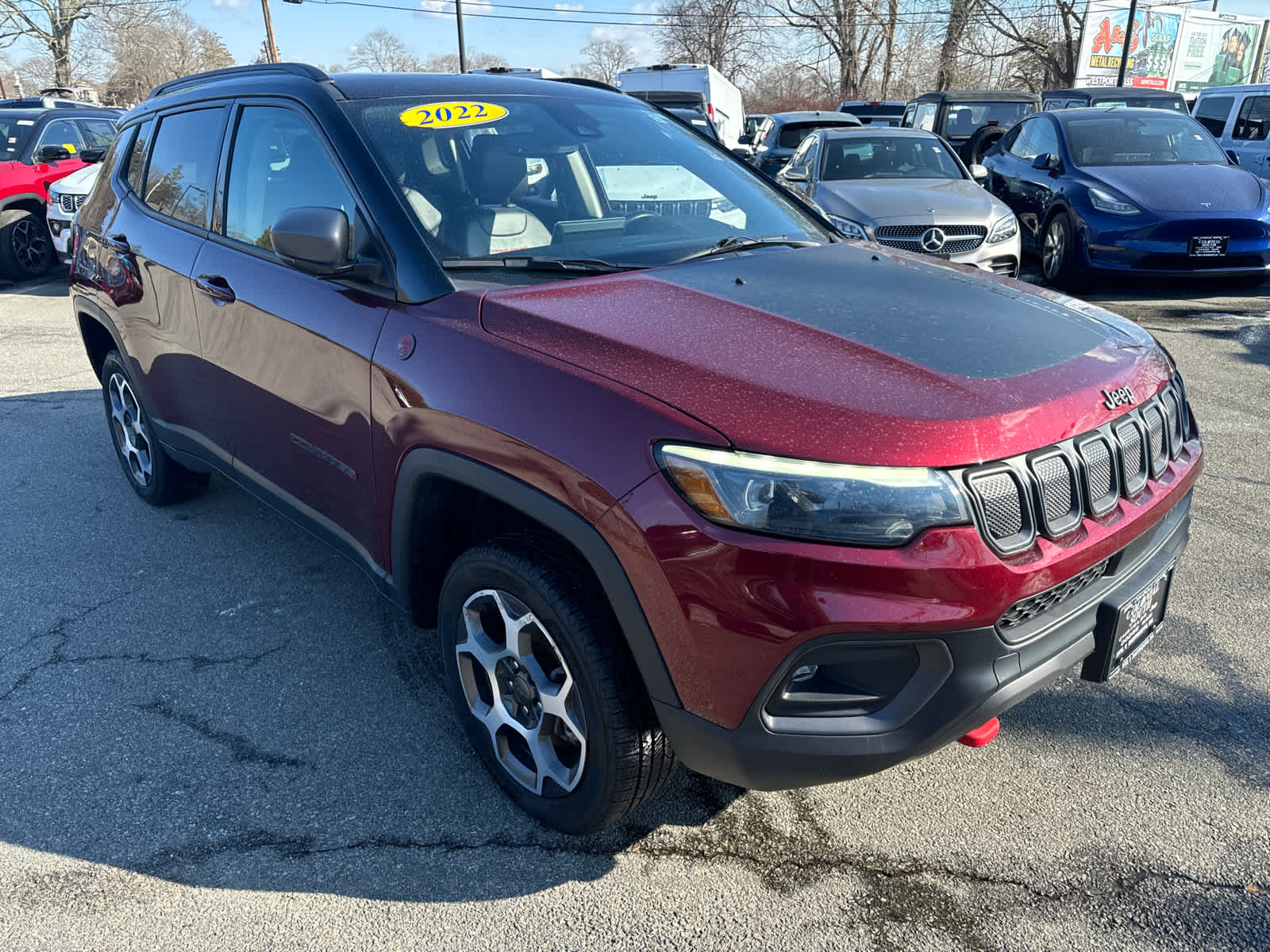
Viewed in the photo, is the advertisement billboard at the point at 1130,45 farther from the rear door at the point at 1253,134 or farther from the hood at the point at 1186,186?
the hood at the point at 1186,186

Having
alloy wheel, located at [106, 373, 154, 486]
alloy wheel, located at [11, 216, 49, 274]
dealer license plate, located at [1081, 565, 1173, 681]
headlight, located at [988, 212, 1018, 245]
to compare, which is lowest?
alloy wheel, located at [11, 216, 49, 274]

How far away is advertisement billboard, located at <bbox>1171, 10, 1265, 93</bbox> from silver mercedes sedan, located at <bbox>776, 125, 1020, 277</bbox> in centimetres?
3848

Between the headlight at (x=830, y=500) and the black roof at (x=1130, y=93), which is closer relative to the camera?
the headlight at (x=830, y=500)

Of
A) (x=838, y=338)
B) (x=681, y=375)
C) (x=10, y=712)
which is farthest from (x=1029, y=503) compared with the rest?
(x=10, y=712)

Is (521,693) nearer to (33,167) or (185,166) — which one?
(185,166)

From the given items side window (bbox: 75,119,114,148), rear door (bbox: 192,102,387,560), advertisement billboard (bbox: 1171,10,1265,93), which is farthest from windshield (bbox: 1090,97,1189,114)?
advertisement billboard (bbox: 1171,10,1265,93)

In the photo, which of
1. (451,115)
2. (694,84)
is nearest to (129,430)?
(451,115)

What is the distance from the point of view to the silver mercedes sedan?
788cm

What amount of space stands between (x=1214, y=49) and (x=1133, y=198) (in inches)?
1635

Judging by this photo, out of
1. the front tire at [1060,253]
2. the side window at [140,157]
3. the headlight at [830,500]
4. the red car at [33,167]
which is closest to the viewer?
the headlight at [830,500]

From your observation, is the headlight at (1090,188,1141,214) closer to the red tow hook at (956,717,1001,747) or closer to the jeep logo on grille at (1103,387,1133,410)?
the jeep logo on grille at (1103,387,1133,410)

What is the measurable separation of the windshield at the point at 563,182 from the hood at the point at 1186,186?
6.24 m

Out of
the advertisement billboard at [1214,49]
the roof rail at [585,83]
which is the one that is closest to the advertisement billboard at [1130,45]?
the advertisement billboard at [1214,49]

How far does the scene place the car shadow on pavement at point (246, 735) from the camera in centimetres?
233
